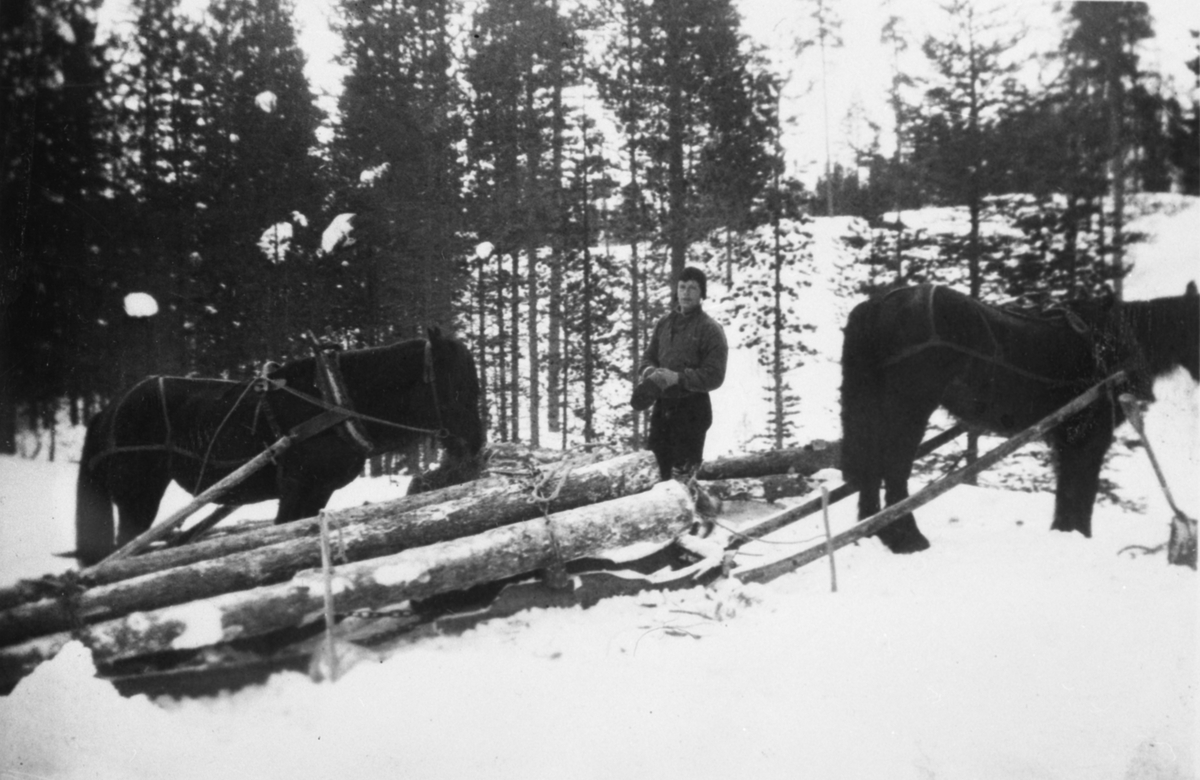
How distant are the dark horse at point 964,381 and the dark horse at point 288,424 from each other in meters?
2.71

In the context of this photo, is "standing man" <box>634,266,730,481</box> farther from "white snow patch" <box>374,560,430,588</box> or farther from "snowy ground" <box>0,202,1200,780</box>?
"white snow patch" <box>374,560,430,588</box>

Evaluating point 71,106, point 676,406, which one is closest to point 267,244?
point 71,106

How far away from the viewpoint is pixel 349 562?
2.95 meters

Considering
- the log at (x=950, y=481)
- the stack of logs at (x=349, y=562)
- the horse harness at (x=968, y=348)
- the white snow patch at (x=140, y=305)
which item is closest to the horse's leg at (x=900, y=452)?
the horse harness at (x=968, y=348)

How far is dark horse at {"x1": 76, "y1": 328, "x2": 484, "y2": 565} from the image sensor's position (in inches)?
149

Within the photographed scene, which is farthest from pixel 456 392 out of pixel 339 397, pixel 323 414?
pixel 323 414

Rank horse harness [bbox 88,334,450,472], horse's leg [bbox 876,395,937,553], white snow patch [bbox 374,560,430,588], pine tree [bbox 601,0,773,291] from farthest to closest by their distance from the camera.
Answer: pine tree [bbox 601,0,773,291] < horse's leg [bbox 876,395,937,553] < horse harness [bbox 88,334,450,472] < white snow patch [bbox 374,560,430,588]

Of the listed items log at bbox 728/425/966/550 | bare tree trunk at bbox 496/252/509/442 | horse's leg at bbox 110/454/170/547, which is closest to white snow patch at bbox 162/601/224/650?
horse's leg at bbox 110/454/170/547

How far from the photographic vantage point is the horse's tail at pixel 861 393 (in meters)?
4.19

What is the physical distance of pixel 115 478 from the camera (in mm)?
3738

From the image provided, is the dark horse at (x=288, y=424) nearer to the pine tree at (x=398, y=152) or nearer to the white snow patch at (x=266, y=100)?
the pine tree at (x=398, y=152)

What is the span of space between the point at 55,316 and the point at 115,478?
103 cm

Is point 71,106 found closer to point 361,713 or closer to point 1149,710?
point 361,713

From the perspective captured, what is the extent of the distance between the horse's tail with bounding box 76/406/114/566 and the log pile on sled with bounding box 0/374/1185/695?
2.30ft
